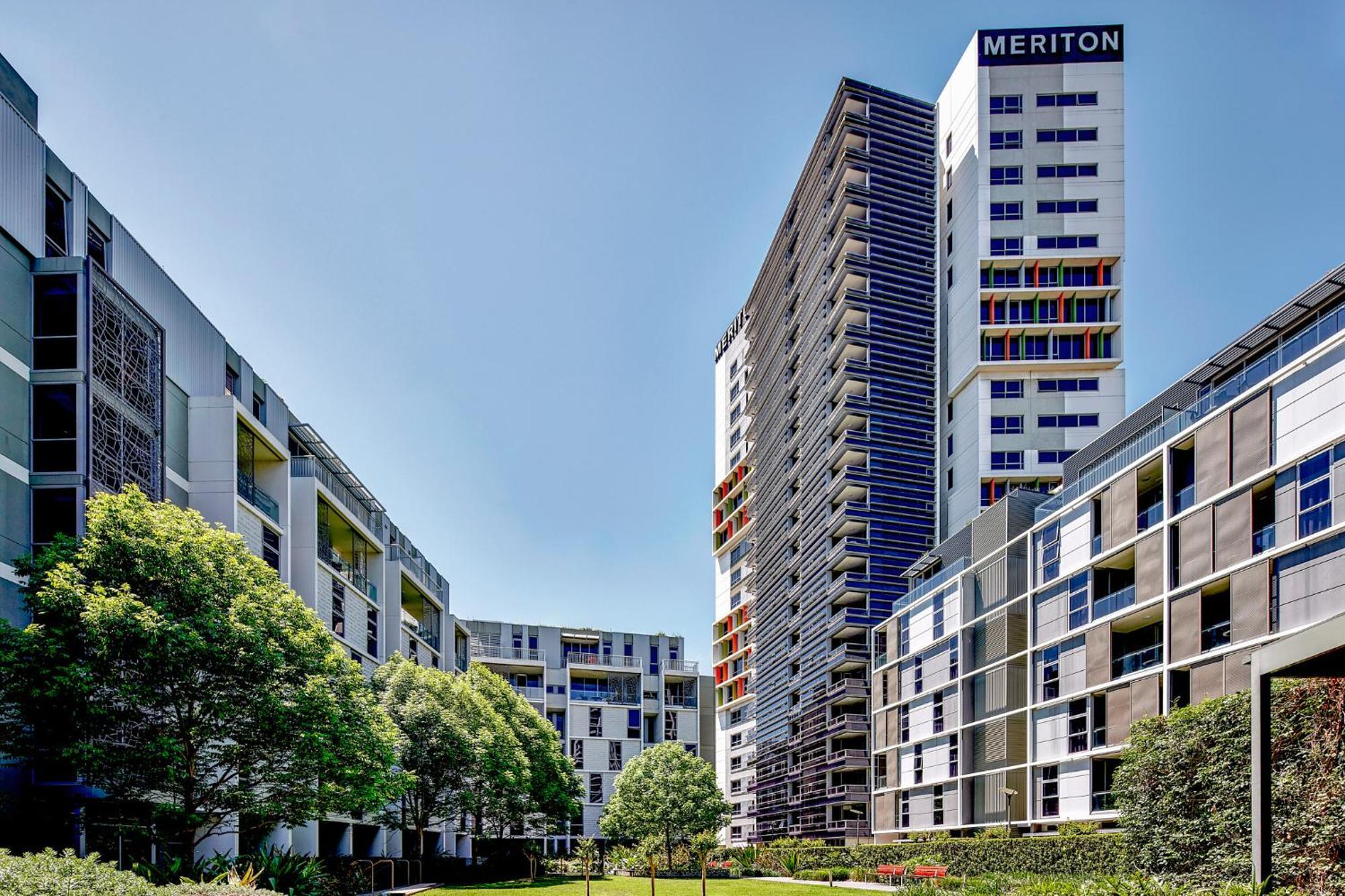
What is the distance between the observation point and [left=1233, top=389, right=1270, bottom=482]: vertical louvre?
92.4 ft

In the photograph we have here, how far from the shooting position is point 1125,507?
115ft

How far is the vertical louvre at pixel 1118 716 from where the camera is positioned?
3422 cm

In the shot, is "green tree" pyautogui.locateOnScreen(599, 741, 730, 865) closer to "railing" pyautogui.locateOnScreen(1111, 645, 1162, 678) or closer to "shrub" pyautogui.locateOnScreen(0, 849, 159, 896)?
"railing" pyautogui.locateOnScreen(1111, 645, 1162, 678)

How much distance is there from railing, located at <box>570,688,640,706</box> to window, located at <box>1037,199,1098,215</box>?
59067mm

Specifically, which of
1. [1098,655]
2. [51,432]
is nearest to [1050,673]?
[1098,655]

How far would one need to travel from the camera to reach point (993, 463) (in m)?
57.8

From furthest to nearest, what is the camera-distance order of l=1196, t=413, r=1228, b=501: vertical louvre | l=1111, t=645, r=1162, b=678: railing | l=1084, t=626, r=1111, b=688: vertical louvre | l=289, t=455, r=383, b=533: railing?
1. l=289, t=455, r=383, b=533: railing
2. l=1084, t=626, r=1111, b=688: vertical louvre
3. l=1111, t=645, r=1162, b=678: railing
4. l=1196, t=413, r=1228, b=501: vertical louvre

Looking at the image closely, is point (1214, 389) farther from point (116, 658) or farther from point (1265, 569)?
point (116, 658)

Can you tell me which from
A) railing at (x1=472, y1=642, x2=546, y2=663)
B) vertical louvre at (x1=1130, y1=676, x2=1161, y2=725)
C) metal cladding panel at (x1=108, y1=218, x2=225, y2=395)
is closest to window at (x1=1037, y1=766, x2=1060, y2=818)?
vertical louvre at (x1=1130, y1=676, x2=1161, y2=725)

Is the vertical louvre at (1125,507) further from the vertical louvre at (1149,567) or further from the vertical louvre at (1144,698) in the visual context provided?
the vertical louvre at (1144,698)

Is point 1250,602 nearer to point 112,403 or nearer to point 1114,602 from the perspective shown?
point 1114,602

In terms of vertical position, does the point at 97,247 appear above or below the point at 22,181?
below

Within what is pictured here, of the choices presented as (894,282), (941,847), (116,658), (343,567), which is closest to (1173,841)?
(941,847)

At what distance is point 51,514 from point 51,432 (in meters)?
2.45
